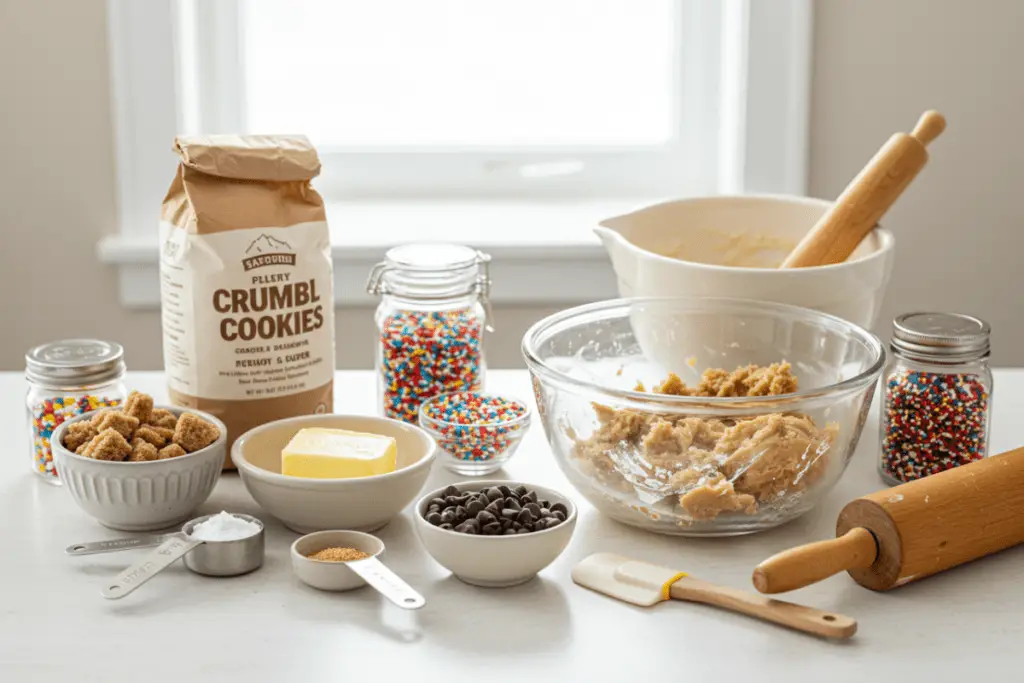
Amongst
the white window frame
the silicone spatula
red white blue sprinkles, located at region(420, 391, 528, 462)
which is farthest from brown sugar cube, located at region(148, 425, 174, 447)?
the white window frame

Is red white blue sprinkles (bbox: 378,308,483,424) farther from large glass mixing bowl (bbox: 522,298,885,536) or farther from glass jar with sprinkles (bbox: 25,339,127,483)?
glass jar with sprinkles (bbox: 25,339,127,483)

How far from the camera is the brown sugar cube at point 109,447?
1041 mm

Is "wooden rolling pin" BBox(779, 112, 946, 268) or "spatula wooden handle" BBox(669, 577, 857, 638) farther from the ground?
"wooden rolling pin" BBox(779, 112, 946, 268)

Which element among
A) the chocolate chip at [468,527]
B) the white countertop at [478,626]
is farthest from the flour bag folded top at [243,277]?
the chocolate chip at [468,527]

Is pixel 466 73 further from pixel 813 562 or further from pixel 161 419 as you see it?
pixel 813 562

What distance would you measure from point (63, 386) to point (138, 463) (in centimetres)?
19

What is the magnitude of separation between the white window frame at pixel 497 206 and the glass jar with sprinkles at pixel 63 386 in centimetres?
86

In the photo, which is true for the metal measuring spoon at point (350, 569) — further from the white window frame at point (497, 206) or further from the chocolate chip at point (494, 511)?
the white window frame at point (497, 206)

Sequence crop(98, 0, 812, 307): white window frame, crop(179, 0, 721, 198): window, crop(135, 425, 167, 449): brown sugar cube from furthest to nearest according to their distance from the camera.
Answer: crop(179, 0, 721, 198): window, crop(98, 0, 812, 307): white window frame, crop(135, 425, 167, 449): brown sugar cube

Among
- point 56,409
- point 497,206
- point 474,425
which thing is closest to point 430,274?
point 474,425

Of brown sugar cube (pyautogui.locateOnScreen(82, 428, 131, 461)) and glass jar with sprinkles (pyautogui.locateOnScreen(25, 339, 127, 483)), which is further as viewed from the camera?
glass jar with sprinkles (pyautogui.locateOnScreen(25, 339, 127, 483))

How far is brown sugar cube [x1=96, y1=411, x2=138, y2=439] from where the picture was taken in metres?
1.07

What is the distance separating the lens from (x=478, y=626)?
0.92 metres

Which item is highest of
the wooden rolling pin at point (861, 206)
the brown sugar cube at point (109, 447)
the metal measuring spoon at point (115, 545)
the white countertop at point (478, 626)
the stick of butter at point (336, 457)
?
the wooden rolling pin at point (861, 206)
